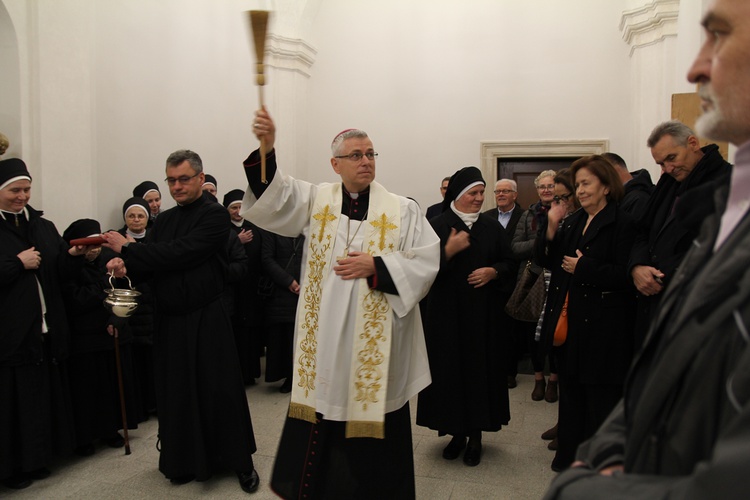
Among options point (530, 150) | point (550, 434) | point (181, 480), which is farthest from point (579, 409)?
point (530, 150)

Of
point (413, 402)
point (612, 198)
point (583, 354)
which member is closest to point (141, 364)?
point (413, 402)

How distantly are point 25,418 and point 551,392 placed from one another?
445 cm

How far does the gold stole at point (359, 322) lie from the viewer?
10.7 feet

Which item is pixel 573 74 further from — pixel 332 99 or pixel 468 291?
pixel 468 291

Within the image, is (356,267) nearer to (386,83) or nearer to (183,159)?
(183,159)

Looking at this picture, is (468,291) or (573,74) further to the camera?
(573,74)

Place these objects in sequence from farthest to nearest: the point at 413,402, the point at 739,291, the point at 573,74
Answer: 1. the point at 573,74
2. the point at 413,402
3. the point at 739,291

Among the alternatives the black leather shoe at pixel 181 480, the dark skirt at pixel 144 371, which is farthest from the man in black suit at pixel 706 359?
the dark skirt at pixel 144 371

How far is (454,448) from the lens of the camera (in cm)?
465

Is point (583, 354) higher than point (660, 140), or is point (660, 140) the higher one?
point (660, 140)

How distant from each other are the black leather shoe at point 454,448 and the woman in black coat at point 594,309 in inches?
30.4

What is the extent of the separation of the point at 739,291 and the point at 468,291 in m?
3.53

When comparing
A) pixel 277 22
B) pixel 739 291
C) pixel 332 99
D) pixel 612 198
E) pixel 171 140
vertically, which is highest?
pixel 277 22

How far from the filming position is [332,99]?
36.7 feet
